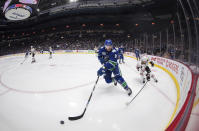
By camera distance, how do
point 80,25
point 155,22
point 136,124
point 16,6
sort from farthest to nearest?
point 80,25
point 155,22
point 16,6
point 136,124

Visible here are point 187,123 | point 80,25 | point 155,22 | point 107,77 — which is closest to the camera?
point 187,123

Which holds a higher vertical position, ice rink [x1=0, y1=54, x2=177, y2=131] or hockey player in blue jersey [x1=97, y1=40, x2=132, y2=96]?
hockey player in blue jersey [x1=97, y1=40, x2=132, y2=96]

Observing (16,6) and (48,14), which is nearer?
(16,6)

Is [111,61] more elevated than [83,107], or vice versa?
[111,61]

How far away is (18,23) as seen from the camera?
25.6 m

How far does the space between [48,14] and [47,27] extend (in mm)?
4892

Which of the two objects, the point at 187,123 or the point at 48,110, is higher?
the point at 187,123

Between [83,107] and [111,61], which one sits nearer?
[83,107]

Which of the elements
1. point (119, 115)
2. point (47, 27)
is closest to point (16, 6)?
point (119, 115)

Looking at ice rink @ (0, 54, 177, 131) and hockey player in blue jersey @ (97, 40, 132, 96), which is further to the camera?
hockey player in blue jersey @ (97, 40, 132, 96)

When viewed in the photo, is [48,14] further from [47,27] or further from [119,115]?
[119,115]

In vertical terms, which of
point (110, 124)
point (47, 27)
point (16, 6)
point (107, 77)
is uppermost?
point (47, 27)

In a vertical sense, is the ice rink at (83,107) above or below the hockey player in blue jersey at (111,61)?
below

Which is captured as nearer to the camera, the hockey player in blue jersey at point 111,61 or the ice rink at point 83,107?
the ice rink at point 83,107
